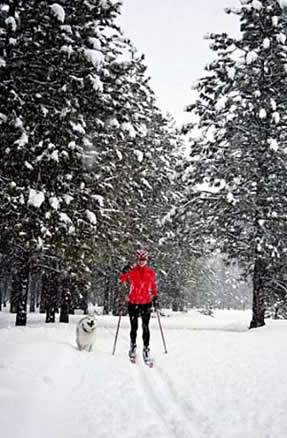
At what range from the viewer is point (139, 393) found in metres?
6.65

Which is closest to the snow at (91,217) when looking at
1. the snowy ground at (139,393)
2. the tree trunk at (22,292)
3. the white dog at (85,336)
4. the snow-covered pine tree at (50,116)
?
the snow-covered pine tree at (50,116)

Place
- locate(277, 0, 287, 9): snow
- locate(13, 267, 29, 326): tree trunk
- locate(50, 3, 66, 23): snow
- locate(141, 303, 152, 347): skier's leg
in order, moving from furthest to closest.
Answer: locate(277, 0, 287, 9): snow
locate(13, 267, 29, 326): tree trunk
locate(50, 3, 66, 23): snow
locate(141, 303, 152, 347): skier's leg

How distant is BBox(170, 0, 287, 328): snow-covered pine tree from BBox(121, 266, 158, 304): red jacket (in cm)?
580

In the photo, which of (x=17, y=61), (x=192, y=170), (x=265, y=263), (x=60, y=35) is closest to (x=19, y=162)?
(x=17, y=61)

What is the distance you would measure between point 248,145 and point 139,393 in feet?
38.2

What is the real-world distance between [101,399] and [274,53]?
1347 cm

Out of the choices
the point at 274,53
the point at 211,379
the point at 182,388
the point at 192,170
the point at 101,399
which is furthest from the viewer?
the point at 192,170

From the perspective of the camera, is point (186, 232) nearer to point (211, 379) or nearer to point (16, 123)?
point (16, 123)

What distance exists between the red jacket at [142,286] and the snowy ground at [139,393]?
132cm

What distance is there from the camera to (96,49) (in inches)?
→ 448

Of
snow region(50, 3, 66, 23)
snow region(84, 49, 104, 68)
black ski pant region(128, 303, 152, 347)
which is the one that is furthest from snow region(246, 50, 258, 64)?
black ski pant region(128, 303, 152, 347)

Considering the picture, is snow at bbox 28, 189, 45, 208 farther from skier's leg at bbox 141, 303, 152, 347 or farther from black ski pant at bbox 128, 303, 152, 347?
skier's leg at bbox 141, 303, 152, 347

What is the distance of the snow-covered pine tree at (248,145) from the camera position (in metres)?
15.3

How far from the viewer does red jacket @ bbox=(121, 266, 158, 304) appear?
9.77m
